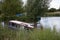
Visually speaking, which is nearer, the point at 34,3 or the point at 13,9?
the point at 34,3

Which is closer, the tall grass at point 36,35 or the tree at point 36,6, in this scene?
the tall grass at point 36,35

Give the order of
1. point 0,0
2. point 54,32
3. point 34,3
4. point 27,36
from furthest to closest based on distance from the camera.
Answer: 1. point 0,0
2. point 34,3
3. point 27,36
4. point 54,32

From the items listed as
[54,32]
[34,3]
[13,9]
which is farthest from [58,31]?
[13,9]

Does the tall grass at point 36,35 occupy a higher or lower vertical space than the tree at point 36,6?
lower

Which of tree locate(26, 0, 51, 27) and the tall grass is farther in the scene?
tree locate(26, 0, 51, 27)

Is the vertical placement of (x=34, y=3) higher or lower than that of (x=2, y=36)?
higher

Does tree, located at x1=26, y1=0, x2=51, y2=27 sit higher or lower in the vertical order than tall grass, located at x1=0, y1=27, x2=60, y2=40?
higher

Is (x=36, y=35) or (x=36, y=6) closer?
(x=36, y=35)

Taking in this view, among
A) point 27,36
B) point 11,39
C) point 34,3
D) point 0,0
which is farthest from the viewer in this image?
point 0,0

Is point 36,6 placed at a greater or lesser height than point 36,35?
greater

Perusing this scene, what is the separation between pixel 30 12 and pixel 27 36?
9.57 m

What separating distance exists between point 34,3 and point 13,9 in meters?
6.27

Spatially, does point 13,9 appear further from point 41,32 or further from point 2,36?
point 41,32

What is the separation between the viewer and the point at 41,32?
21.9 ft
